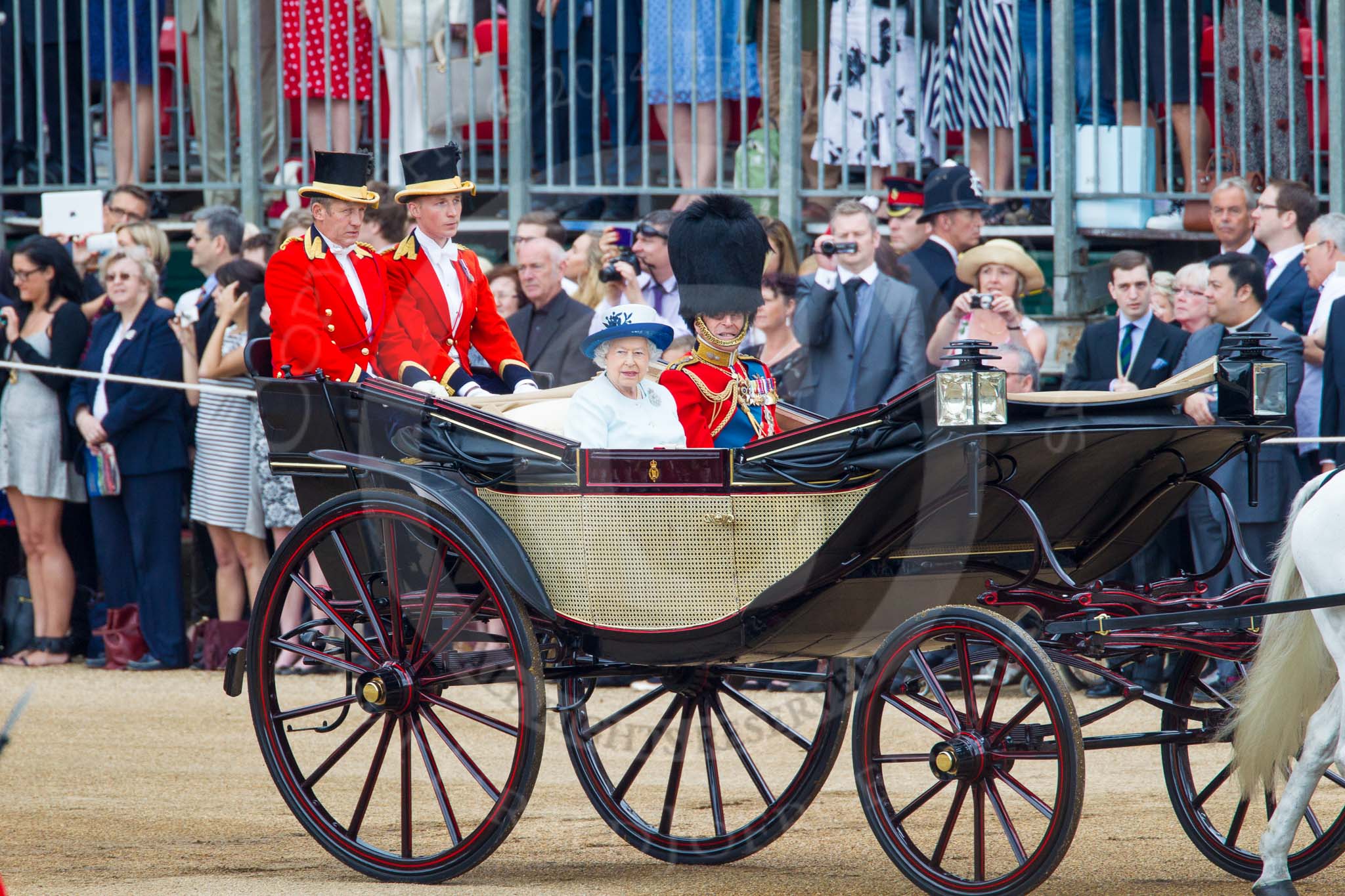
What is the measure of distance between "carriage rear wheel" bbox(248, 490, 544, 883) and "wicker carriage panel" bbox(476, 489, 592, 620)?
6.1 inches

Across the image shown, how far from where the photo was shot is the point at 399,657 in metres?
5.14

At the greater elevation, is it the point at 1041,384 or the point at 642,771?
the point at 1041,384

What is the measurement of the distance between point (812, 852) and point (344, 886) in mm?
1334

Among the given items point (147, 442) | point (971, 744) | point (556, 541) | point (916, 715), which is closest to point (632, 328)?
point (556, 541)

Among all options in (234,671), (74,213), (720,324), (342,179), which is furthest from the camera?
(74,213)

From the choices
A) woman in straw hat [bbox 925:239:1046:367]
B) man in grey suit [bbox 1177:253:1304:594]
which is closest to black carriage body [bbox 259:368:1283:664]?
man in grey suit [bbox 1177:253:1304:594]

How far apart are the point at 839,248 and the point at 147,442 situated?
3428 mm

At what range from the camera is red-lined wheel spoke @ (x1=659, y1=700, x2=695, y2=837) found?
17.7 ft

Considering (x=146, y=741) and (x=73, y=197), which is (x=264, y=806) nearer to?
(x=146, y=741)

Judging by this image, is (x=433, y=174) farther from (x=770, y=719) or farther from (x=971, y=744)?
(x=971, y=744)

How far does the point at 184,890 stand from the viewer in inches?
185

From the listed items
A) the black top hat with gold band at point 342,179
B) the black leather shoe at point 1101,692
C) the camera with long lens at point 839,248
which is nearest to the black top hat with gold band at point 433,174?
the black top hat with gold band at point 342,179

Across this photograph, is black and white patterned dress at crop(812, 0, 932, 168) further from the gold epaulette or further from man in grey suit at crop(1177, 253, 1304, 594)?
the gold epaulette

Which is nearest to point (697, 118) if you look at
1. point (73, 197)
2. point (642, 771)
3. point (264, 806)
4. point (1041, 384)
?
point (1041, 384)
